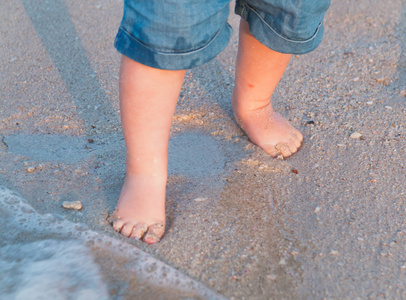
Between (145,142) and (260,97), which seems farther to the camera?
(260,97)

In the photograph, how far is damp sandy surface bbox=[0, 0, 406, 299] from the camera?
3.85ft

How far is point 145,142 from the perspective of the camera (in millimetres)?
1268

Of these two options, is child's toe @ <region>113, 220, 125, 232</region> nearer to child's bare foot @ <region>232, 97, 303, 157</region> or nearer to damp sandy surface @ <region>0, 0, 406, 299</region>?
damp sandy surface @ <region>0, 0, 406, 299</region>

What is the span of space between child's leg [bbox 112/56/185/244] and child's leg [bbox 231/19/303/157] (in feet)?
1.72

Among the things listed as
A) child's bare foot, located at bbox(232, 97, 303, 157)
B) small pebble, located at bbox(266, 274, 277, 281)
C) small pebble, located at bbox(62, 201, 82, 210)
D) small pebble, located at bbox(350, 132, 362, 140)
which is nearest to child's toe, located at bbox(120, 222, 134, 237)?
small pebble, located at bbox(62, 201, 82, 210)

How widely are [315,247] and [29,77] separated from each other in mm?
1644

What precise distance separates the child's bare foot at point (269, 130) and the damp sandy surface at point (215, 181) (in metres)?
0.05

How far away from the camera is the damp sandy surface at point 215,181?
3.85 feet

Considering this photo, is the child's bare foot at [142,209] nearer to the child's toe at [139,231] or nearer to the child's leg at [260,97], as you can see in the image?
the child's toe at [139,231]

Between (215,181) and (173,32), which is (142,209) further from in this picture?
(173,32)

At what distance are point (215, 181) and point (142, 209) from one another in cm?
31

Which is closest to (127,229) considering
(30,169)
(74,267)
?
(74,267)

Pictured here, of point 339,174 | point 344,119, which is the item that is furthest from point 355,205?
point 344,119

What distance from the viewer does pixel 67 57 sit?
2367mm
